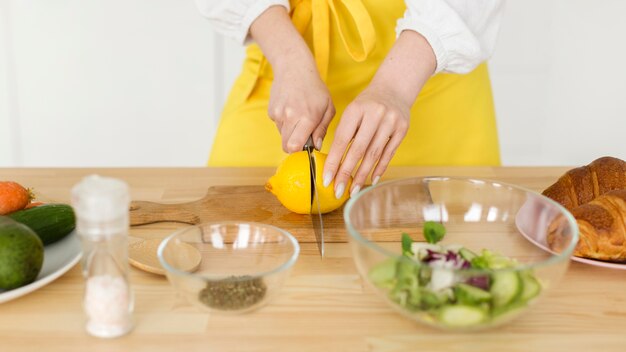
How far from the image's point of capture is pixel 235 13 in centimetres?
141

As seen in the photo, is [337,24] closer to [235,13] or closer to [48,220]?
[235,13]

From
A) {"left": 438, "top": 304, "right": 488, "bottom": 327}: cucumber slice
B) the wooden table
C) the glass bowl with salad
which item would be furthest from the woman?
{"left": 438, "top": 304, "right": 488, "bottom": 327}: cucumber slice

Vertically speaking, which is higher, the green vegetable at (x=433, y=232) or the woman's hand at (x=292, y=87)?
the woman's hand at (x=292, y=87)

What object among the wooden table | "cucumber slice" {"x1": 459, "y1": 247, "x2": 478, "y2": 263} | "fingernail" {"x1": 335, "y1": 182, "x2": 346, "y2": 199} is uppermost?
"fingernail" {"x1": 335, "y1": 182, "x2": 346, "y2": 199}

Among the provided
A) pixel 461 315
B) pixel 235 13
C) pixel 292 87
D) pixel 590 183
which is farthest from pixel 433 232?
pixel 235 13

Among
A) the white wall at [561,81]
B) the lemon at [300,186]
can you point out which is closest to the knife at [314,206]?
the lemon at [300,186]

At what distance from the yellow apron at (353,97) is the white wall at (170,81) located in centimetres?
100

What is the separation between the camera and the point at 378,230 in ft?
3.20

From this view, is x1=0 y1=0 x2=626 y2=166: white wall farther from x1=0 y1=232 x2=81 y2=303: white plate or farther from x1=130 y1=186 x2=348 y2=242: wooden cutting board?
x1=0 y1=232 x2=81 y2=303: white plate

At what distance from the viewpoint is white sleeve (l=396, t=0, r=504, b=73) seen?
1247mm

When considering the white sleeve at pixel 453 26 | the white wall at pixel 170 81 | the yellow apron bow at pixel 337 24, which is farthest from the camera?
the white wall at pixel 170 81

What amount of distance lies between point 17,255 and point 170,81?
5.84ft

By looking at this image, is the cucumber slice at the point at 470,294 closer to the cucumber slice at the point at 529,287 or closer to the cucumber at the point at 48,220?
the cucumber slice at the point at 529,287

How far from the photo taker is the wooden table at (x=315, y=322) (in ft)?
2.59
